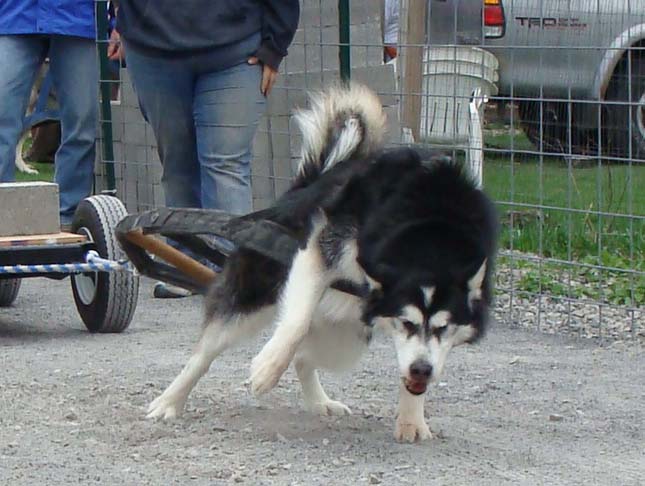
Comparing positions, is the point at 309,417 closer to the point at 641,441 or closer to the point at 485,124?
the point at 641,441

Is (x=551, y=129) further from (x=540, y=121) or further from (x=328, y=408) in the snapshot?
(x=328, y=408)

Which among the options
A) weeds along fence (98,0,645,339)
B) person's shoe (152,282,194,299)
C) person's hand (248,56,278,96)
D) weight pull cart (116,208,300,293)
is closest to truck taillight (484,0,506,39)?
weeds along fence (98,0,645,339)

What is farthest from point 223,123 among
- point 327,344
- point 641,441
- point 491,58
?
point 641,441

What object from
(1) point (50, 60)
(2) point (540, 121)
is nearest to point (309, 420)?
(2) point (540, 121)

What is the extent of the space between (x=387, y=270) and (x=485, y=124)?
338 centimetres

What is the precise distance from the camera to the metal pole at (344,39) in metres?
7.23

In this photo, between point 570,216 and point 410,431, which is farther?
point 570,216

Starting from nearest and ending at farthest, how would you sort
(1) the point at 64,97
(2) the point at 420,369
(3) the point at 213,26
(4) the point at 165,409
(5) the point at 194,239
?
(2) the point at 420,369, (4) the point at 165,409, (5) the point at 194,239, (3) the point at 213,26, (1) the point at 64,97

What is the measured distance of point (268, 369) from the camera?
4039 millimetres

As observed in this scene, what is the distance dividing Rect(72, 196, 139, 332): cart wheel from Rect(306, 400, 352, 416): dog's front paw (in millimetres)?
1484

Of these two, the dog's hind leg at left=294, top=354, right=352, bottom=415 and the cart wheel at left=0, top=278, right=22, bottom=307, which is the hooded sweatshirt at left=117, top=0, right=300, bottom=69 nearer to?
the cart wheel at left=0, top=278, right=22, bottom=307

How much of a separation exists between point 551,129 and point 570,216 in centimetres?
50

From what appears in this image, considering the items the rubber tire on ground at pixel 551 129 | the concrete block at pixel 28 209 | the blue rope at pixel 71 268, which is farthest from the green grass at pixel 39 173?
the blue rope at pixel 71 268

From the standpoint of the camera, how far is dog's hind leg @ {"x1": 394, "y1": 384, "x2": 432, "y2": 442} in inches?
170
